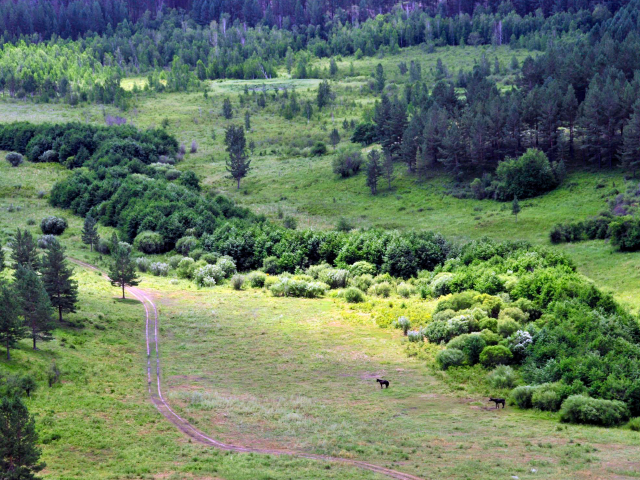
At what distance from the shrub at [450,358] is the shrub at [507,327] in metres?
4.10

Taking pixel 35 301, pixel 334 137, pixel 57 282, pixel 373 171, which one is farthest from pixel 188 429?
pixel 334 137

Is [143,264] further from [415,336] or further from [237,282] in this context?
[415,336]

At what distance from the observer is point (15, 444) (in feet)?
89.8

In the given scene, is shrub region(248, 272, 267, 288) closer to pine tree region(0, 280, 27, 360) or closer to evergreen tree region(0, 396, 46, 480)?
pine tree region(0, 280, 27, 360)

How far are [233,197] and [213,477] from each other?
88.6m

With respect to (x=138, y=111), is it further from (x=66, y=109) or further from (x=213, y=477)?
(x=213, y=477)

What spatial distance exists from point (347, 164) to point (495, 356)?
76752 mm

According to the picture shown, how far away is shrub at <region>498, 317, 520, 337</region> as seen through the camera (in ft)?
162

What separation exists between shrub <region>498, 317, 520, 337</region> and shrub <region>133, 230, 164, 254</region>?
51.4 m

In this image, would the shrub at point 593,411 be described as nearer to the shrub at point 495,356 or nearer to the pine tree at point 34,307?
the shrub at point 495,356

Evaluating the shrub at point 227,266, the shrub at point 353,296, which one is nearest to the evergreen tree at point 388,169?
the shrub at point 227,266

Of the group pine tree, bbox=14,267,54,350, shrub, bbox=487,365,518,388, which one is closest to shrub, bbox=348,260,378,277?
shrub, bbox=487,365,518,388

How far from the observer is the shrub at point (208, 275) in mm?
73125

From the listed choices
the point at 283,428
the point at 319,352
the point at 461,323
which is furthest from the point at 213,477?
the point at 461,323
